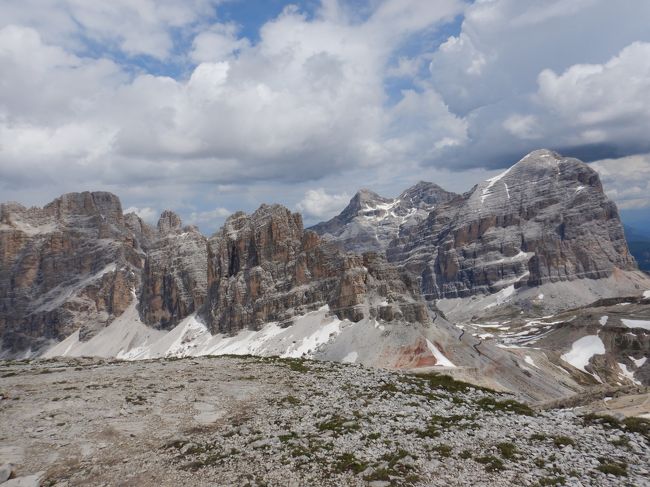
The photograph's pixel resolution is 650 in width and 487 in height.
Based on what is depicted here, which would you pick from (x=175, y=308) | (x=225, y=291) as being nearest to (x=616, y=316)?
(x=225, y=291)

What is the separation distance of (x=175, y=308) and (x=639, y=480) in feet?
596

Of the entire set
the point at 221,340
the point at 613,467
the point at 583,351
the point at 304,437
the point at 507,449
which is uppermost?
the point at 304,437

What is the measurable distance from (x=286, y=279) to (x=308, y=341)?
1366 inches

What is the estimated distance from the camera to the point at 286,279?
148000mm

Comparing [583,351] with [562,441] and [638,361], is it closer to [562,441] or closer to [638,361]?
[638,361]

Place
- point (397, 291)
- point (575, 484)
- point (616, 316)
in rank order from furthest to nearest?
point (616, 316) < point (397, 291) < point (575, 484)

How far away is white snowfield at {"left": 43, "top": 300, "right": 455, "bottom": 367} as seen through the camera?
100000 mm

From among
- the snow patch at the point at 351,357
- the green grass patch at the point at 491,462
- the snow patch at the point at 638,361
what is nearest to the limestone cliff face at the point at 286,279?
the snow patch at the point at 351,357

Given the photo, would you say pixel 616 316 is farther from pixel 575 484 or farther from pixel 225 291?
pixel 575 484

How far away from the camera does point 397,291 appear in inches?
4975

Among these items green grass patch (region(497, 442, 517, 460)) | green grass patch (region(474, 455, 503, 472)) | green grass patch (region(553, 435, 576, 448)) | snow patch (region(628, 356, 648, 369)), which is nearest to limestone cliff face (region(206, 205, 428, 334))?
snow patch (region(628, 356, 648, 369))

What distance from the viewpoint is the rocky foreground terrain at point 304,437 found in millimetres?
24156

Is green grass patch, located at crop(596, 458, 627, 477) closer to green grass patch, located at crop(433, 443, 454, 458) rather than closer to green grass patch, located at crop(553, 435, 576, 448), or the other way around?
green grass patch, located at crop(553, 435, 576, 448)

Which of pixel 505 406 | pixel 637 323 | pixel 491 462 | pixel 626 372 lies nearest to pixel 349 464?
pixel 491 462
